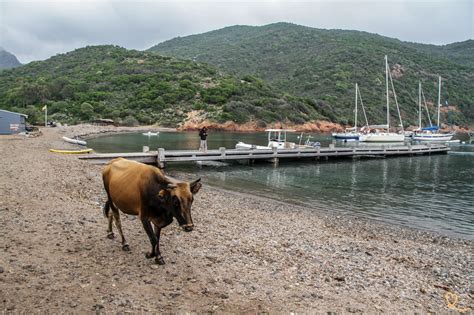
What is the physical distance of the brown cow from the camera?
5.76 metres

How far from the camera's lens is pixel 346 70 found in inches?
4515

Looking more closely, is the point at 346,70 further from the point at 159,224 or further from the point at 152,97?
the point at 159,224

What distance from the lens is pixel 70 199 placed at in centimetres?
1138

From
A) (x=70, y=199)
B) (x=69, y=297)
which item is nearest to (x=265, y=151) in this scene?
(x=70, y=199)

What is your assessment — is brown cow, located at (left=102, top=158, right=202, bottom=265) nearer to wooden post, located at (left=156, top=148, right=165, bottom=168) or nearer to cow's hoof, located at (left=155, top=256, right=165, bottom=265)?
cow's hoof, located at (left=155, top=256, right=165, bottom=265)

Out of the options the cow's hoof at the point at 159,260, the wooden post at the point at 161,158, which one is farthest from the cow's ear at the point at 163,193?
the wooden post at the point at 161,158

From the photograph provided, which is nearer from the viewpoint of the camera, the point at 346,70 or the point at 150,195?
the point at 150,195

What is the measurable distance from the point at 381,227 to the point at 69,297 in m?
11.9

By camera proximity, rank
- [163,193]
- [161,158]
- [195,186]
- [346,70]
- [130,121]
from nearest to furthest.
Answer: [163,193], [195,186], [161,158], [130,121], [346,70]

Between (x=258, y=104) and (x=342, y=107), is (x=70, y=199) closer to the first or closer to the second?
(x=258, y=104)

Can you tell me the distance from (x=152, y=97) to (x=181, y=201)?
88.4m

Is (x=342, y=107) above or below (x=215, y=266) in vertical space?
above

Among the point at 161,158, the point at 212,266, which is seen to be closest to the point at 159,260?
the point at 212,266

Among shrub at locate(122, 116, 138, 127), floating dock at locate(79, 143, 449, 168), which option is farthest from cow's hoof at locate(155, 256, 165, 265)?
shrub at locate(122, 116, 138, 127)
